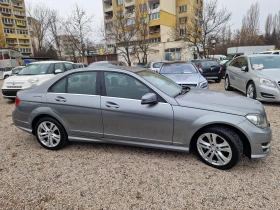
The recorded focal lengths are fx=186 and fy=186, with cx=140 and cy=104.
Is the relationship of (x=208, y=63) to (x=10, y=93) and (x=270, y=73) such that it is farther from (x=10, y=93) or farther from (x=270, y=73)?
(x=10, y=93)

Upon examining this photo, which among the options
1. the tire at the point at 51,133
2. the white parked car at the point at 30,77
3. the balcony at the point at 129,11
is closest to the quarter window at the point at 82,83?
the tire at the point at 51,133

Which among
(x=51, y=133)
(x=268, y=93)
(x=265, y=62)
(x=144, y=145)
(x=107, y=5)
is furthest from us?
(x=107, y=5)

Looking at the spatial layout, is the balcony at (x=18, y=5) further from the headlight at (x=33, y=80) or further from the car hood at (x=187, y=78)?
the car hood at (x=187, y=78)

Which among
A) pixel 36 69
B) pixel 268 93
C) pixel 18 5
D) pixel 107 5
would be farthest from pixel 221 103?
pixel 18 5

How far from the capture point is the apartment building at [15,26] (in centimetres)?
5385

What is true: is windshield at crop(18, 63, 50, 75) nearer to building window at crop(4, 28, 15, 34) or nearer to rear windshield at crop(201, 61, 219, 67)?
rear windshield at crop(201, 61, 219, 67)

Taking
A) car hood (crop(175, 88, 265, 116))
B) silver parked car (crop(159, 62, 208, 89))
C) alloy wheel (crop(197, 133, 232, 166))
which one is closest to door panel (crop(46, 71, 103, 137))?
car hood (crop(175, 88, 265, 116))

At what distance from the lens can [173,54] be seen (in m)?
33.5

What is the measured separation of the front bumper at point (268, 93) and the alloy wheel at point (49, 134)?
5.64m

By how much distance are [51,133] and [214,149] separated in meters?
2.78

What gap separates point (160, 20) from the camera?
36781mm

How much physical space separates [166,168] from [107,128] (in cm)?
112

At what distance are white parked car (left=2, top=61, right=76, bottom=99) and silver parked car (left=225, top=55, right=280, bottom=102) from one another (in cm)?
695

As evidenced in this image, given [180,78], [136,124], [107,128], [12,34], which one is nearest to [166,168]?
[136,124]
